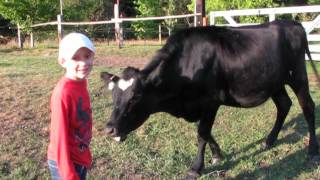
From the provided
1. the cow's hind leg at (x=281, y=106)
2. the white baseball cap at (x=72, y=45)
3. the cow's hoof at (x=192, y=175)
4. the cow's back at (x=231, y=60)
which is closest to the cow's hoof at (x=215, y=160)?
the cow's hoof at (x=192, y=175)

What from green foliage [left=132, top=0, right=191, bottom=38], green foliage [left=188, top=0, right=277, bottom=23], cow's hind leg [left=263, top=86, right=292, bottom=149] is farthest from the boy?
green foliage [left=132, top=0, right=191, bottom=38]

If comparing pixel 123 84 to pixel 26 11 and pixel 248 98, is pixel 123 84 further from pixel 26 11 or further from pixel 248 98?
pixel 26 11

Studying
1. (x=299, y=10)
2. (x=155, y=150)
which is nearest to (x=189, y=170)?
(x=155, y=150)

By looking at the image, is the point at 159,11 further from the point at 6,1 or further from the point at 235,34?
the point at 235,34

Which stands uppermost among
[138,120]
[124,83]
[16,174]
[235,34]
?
[235,34]

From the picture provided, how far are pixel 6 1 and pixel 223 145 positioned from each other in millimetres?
22363

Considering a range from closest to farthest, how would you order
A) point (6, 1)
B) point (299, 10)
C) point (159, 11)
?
point (299, 10)
point (6, 1)
point (159, 11)

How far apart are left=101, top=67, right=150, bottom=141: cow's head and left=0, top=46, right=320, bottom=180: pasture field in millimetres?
854

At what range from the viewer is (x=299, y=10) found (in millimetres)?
12688

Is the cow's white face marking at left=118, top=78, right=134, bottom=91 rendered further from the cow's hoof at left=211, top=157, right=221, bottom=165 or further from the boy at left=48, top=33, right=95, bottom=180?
the cow's hoof at left=211, top=157, right=221, bottom=165

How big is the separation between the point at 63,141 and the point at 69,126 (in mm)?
201

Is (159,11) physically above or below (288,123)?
above

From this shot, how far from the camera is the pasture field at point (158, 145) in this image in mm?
5770

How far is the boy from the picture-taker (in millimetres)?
3223
